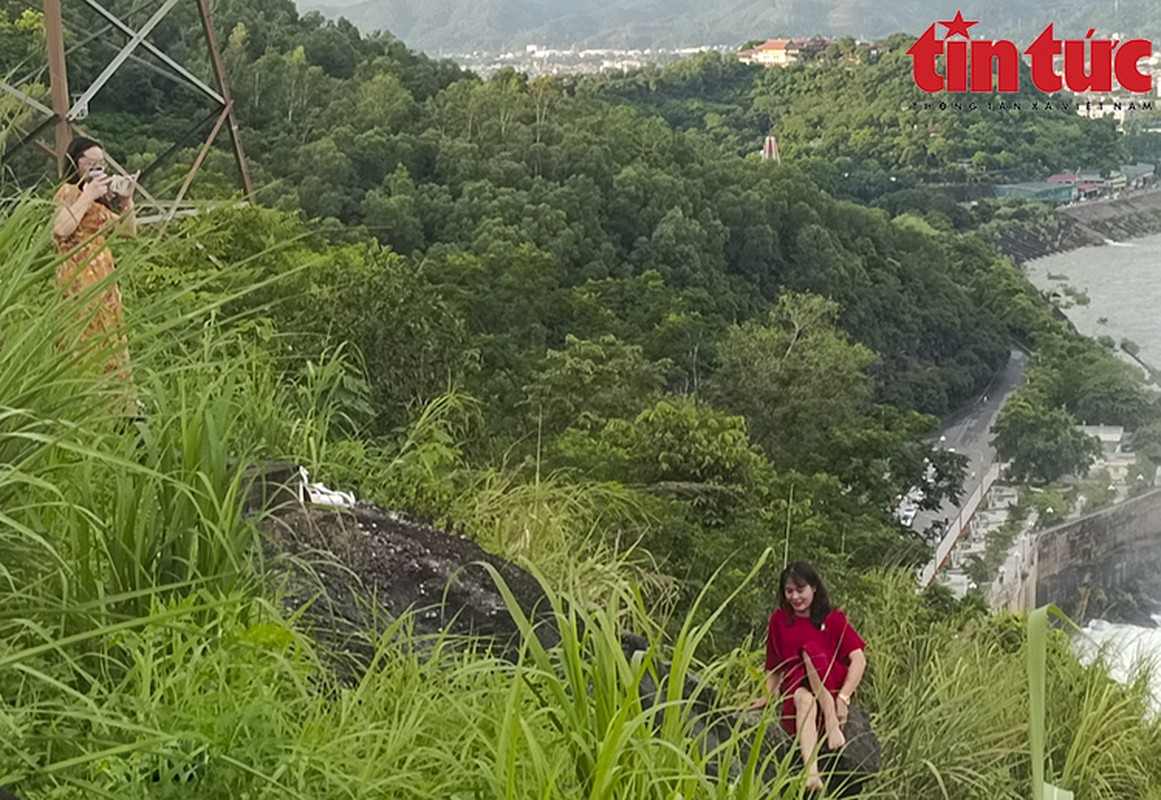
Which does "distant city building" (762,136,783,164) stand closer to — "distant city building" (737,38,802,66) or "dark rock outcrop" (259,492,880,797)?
"distant city building" (737,38,802,66)

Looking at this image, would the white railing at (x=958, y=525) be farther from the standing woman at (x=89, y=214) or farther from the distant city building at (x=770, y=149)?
the standing woman at (x=89, y=214)

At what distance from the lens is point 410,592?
2.16 metres

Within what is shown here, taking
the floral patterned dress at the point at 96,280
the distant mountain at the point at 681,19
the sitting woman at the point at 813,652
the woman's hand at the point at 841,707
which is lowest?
the woman's hand at the point at 841,707

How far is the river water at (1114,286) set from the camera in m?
5.69

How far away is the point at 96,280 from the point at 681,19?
16.0 ft

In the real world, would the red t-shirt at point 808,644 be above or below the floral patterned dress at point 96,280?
below

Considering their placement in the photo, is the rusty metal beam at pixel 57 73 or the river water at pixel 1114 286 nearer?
the rusty metal beam at pixel 57 73

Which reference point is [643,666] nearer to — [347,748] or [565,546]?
[347,748]

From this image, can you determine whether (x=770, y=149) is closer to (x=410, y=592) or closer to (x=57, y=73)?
(x=57, y=73)

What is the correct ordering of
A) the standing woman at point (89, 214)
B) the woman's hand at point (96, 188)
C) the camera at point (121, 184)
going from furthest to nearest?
the camera at point (121, 184), the woman's hand at point (96, 188), the standing woman at point (89, 214)

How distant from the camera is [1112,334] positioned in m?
5.73

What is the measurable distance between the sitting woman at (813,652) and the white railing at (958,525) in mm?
3056

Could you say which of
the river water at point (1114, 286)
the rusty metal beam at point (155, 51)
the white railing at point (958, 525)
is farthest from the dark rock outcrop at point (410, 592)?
the river water at point (1114, 286)

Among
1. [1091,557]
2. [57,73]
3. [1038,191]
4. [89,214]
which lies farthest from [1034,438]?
[89,214]
